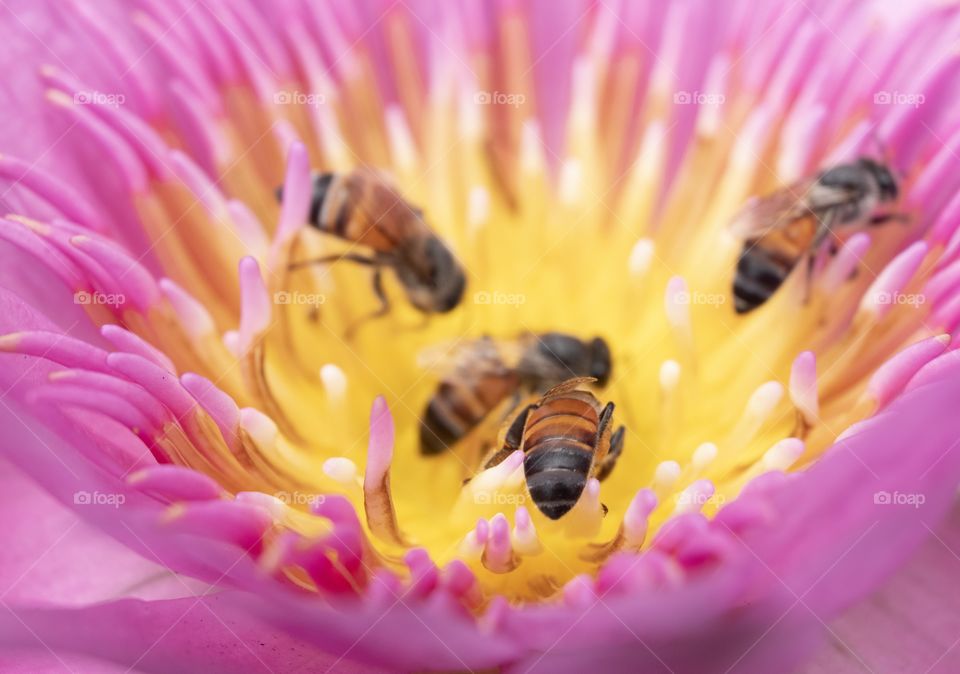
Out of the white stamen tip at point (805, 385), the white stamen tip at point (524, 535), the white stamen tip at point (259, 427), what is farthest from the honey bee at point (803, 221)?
the white stamen tip at point (259, 427)

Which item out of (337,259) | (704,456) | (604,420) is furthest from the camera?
(337,259)

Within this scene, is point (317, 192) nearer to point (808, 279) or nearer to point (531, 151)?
point (531, 151)

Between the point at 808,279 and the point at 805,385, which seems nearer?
the point at 805,385

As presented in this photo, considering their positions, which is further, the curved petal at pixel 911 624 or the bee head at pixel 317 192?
the bee head at pixel 317 192

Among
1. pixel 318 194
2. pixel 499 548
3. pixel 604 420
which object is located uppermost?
pixel 318 194

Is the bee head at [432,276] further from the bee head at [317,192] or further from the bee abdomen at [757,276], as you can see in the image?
the bee abdomen at [757,276]

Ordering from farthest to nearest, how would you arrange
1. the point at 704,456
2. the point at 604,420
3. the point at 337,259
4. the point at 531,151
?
the point at 531,151 → the point at 337,259 → the point at 704,456 → the point at 604,420

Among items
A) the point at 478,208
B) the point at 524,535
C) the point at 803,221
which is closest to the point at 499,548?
the point at 524,535
